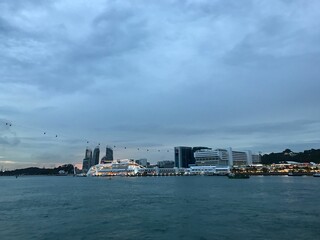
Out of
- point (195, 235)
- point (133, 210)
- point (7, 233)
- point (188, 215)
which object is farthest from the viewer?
point (133, 210)

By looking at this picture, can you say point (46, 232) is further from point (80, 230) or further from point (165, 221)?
point (165, 221)

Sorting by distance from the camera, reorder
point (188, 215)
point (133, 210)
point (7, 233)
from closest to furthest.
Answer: point (7, 233) → point (188, 215) → point (133, 210)

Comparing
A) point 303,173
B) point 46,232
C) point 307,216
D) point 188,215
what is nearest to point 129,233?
point 46,232

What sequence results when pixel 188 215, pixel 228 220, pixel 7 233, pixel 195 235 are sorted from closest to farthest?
pixel 195 235
pixel 7 233
pixel 228 220
pixel 188 215

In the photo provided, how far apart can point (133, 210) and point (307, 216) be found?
19.4 metres

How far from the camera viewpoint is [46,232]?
2700 centimetres

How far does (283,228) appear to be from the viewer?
85.2 feet

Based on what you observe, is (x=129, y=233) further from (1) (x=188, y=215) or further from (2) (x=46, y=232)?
(1) (x=188, y=215)

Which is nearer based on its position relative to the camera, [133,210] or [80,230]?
[80,230]

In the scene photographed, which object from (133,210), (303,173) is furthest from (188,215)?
(303,173)

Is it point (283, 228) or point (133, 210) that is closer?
point (283, 228)

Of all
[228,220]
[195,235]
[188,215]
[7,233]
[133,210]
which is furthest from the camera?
[133,210]

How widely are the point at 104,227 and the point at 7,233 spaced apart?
8.18 m

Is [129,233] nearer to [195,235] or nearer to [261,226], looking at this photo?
[195,235]
